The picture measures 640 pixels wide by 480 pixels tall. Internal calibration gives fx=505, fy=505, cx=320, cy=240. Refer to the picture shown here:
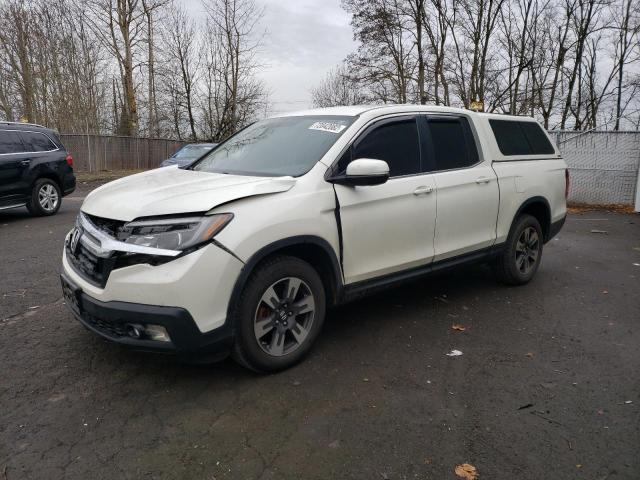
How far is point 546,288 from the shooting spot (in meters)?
5.54

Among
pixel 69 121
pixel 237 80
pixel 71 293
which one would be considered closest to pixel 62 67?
pixel 69 121

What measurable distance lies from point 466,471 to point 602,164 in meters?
13.2

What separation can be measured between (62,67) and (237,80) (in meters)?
10.2

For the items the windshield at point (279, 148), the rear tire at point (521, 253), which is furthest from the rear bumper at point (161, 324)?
the rear tire at point (521, 253)

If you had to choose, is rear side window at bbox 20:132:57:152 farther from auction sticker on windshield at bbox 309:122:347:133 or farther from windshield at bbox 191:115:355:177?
auction sticker on windshield at bbox 309:122:347:133

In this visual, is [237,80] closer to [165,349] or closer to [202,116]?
[202,116]

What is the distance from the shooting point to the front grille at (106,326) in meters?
2.98

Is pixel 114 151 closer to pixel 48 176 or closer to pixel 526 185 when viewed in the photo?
pixel 48 176

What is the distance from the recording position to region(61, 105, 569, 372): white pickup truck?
114 inches

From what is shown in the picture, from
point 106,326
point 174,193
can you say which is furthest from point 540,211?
point 106,326

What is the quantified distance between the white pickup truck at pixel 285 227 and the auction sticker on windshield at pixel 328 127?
2 centimetres

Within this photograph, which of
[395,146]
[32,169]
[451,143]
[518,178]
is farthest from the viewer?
[32,169]

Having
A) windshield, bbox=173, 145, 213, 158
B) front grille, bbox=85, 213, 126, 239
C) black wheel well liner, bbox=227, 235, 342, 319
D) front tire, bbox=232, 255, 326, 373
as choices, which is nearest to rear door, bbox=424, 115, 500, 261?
black wheel well liner, bbox=227, 235, 342, 319

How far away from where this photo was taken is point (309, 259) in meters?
3.57
